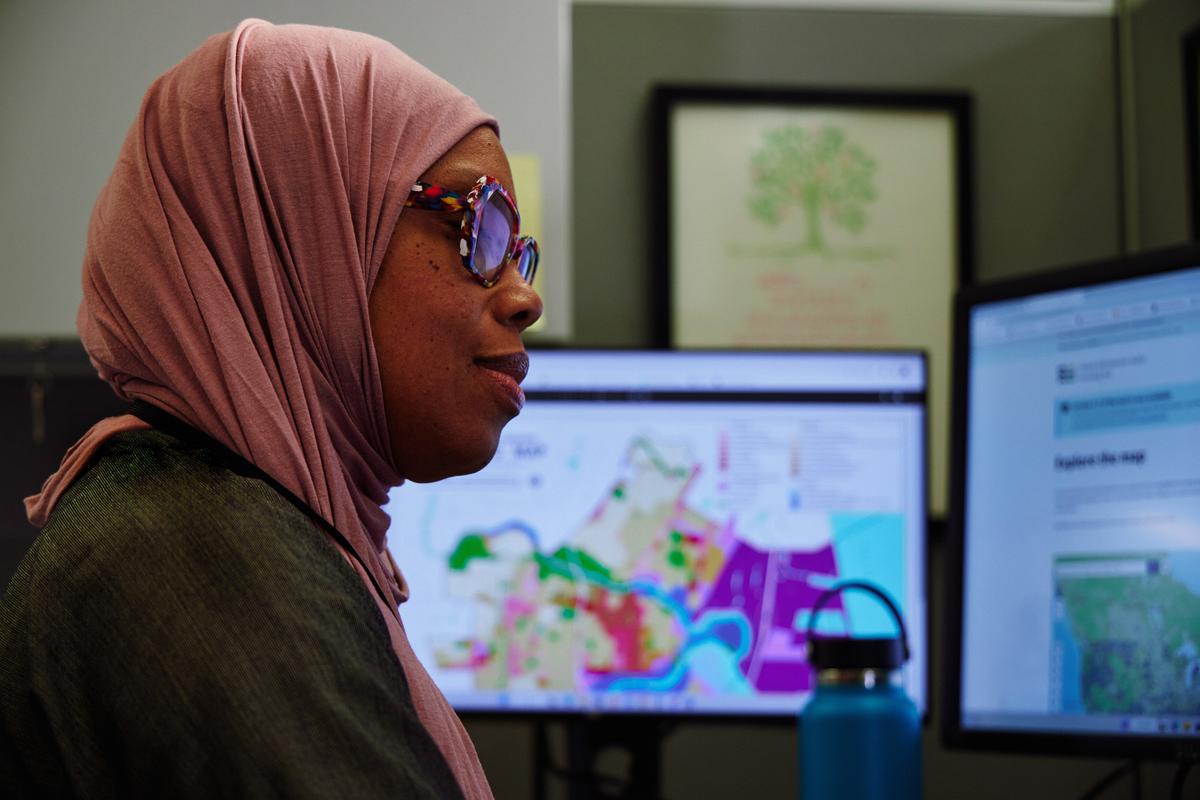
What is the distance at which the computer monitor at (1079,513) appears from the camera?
1.02 meters

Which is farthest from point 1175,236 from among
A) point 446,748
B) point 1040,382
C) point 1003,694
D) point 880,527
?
point 446,748

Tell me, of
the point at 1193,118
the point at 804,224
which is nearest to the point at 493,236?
the point at 804,224

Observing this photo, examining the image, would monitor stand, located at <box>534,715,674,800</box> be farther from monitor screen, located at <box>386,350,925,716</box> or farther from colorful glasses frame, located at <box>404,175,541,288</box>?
colorful glasses frame, located at <box>404,175,541,288</box>

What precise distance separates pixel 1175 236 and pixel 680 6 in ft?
1.91

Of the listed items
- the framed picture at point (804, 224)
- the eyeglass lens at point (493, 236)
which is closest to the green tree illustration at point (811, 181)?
the framed picture at point (804, 224)

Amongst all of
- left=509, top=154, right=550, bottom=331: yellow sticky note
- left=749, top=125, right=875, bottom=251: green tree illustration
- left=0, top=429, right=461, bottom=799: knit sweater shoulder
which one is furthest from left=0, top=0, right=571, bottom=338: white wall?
left=0, top=429, right=461, bottom=799: knit sweater shoulder

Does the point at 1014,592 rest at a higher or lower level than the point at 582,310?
lower

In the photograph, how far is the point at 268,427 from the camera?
63cm

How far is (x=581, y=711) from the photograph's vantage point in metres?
1.24

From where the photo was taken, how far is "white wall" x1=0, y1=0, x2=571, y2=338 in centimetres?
114

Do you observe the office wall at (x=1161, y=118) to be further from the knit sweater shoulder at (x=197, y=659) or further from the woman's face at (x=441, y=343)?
the knit sweater shoulder at (x=197, y=659)

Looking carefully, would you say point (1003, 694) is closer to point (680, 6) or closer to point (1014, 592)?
point (1014, 592)

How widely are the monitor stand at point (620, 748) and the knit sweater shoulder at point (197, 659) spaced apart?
2.34 feet

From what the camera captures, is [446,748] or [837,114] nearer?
[446,748]
